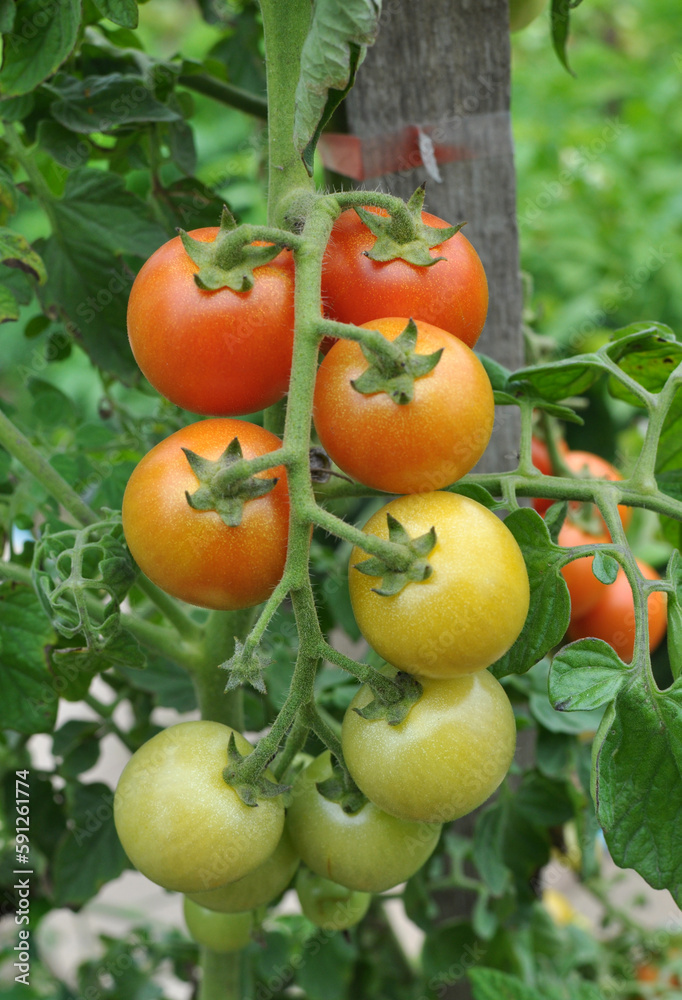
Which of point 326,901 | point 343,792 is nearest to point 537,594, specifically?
point 343,792

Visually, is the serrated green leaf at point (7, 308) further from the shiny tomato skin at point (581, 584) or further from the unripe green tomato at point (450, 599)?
the shiny tomato skin at point (581, 584)

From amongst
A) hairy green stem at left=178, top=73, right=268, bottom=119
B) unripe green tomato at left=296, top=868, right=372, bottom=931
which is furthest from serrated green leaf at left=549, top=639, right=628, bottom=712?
hairy green stem at left=178, top=73, right=268, bottom=119

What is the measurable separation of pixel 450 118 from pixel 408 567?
0.44 meters

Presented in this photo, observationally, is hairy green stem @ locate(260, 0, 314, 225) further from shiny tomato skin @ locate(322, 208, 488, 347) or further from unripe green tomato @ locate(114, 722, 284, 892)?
unripe green tomato @ locate(114, 722, 284, 892)

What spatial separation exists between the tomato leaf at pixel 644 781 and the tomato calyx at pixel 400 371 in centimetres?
18

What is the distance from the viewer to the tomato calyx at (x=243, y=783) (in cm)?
41

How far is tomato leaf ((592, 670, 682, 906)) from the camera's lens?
1.32ft

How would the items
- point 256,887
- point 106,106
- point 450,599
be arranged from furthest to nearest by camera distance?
Answer: point 106,106
point 256,887
point 450,599

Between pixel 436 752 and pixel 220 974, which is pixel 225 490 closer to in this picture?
pixel 436 752

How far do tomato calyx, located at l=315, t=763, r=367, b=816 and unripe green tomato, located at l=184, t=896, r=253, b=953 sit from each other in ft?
0.55

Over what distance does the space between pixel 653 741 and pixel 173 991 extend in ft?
5.30

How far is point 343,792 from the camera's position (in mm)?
448

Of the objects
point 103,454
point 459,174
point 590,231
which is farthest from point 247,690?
point 590,231

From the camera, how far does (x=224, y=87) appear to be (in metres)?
0.67
